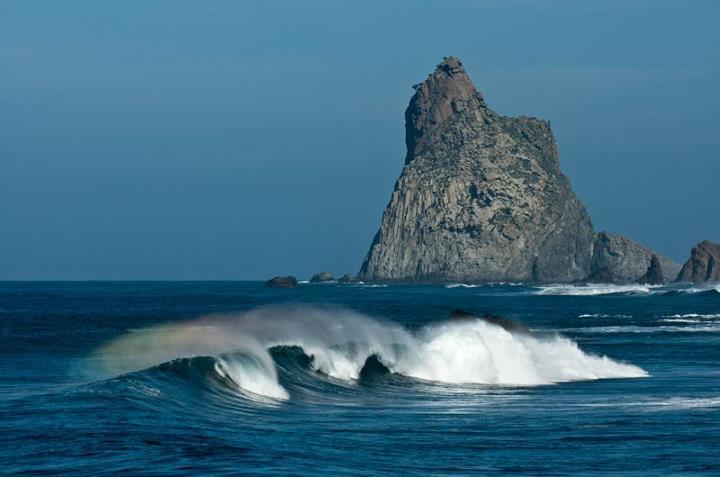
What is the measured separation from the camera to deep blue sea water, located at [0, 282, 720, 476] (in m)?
21.0

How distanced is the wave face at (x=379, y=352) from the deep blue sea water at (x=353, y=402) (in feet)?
0.32

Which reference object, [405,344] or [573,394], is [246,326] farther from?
[573,394]

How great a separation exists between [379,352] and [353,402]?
1084 cm

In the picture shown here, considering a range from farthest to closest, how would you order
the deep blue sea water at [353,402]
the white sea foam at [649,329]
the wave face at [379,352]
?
the white sea foam at [649,329]
the wave face at [379,352]
the deep blue sea water at [353,402]

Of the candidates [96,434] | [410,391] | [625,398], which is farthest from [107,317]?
[96,434]

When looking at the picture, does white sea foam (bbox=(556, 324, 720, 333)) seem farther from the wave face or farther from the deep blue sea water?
the wave face

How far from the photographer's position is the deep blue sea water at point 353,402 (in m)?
21.0

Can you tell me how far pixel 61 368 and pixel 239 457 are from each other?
71.2ft

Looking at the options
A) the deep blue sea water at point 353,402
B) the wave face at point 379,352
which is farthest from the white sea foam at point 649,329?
the wave face at point 379,352

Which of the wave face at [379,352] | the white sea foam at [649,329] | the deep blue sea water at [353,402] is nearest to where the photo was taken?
the deep blue sea water at [353,402]

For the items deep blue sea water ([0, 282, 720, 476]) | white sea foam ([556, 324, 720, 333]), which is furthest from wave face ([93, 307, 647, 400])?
white sea foam ([556, 324, 720, 333])

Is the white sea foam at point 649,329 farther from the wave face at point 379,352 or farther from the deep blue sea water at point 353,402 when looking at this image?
the wave face at point 379,352

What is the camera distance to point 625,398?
32344mm

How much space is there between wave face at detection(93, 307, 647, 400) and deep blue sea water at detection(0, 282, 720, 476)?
10 cm
